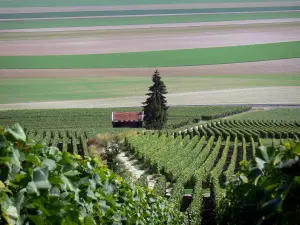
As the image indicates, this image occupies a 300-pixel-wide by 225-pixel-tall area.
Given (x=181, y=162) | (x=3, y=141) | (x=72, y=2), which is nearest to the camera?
(x=3, y=141)

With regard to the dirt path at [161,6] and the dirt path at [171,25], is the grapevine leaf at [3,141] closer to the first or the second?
the dirt path at [171,25]

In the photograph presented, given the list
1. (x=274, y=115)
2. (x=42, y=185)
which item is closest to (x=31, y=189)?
(x=42, y=185)

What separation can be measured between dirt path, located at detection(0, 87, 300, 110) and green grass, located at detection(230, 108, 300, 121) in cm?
546

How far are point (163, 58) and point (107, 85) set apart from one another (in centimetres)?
1732

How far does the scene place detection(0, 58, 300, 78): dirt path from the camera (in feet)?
325

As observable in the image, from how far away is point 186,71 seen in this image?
103m

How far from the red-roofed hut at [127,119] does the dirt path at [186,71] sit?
83.1 feet

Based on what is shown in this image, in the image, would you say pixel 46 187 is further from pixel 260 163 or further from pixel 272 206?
pixel 272 206

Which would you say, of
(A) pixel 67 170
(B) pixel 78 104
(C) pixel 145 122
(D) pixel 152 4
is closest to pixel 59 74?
(B) pixel 78 104

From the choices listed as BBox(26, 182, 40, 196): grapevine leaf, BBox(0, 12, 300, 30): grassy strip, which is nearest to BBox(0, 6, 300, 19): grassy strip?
BBox(0, 12, 300, 30): grassy strip

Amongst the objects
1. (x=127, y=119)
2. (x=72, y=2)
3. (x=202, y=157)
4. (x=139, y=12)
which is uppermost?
(x=72, y=2)

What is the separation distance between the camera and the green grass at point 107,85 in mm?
88062

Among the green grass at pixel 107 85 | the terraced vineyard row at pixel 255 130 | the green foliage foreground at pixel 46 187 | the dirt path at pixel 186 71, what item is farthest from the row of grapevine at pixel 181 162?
the dirt path at pixel 186 71

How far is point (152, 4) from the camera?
16125cm
